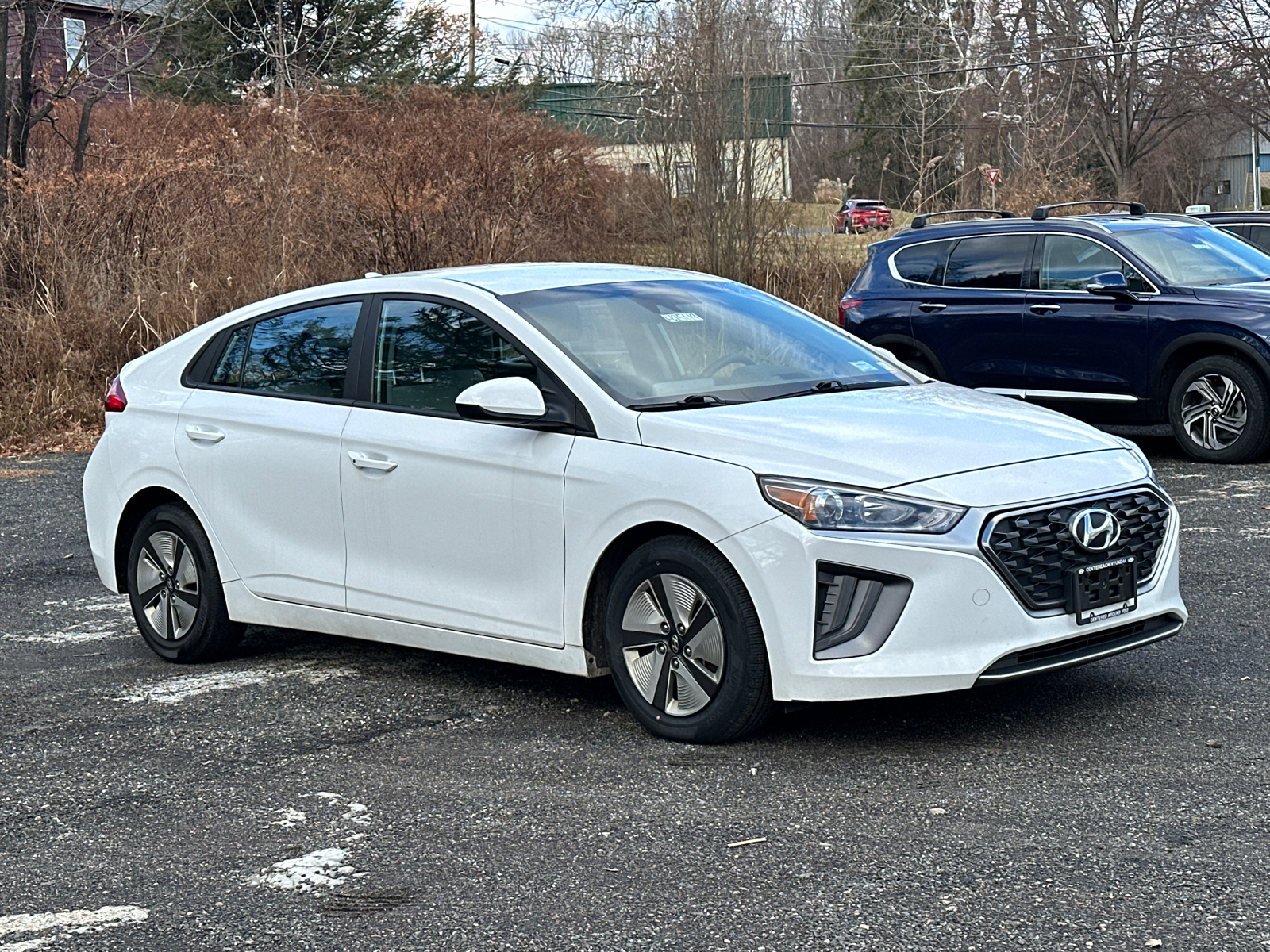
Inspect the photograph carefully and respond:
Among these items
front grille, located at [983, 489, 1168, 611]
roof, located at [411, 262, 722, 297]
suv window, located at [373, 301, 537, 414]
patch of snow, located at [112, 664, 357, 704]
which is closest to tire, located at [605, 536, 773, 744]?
front grille, located at [983, 489, 1168, 611]

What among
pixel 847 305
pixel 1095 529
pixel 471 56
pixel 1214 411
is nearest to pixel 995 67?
pixel 471 56

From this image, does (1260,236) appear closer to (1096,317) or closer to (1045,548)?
(1096,317)

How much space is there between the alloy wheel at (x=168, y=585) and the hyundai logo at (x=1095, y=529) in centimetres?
362

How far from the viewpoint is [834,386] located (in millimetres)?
5852

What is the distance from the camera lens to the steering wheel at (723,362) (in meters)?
5.77

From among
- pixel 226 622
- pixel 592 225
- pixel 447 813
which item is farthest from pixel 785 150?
pixel 447 813

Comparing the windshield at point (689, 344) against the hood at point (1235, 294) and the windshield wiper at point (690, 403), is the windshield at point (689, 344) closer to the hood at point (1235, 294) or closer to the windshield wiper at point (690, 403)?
the windshield wiper at point (690, 403)

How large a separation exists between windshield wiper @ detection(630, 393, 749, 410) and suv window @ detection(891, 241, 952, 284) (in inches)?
312

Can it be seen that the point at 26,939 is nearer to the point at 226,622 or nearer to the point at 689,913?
the point at 689,913

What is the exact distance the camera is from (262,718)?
5.80 meters

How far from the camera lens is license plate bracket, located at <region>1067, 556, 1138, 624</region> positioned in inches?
194

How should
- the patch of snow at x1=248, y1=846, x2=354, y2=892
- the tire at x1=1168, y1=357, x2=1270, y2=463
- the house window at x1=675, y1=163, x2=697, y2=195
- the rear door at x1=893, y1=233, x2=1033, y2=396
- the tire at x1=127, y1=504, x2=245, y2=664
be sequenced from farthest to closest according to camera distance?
the house window at x1=675, y1=163, x2=697, y2=195, the rear door at x1=893, y1=233, x2=1033, y2=396, the tire at x1=1168, y1=357, x2=1270, y2=463, the tire at x1=127, y1=504, x2=245, y2=664, the patch of snow at x1=248, y1=846, x2=354, y2=892

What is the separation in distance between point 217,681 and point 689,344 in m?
2.35

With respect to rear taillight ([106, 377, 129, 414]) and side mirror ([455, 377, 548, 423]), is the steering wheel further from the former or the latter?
rear taillight ([106, 377, 129, 414])
